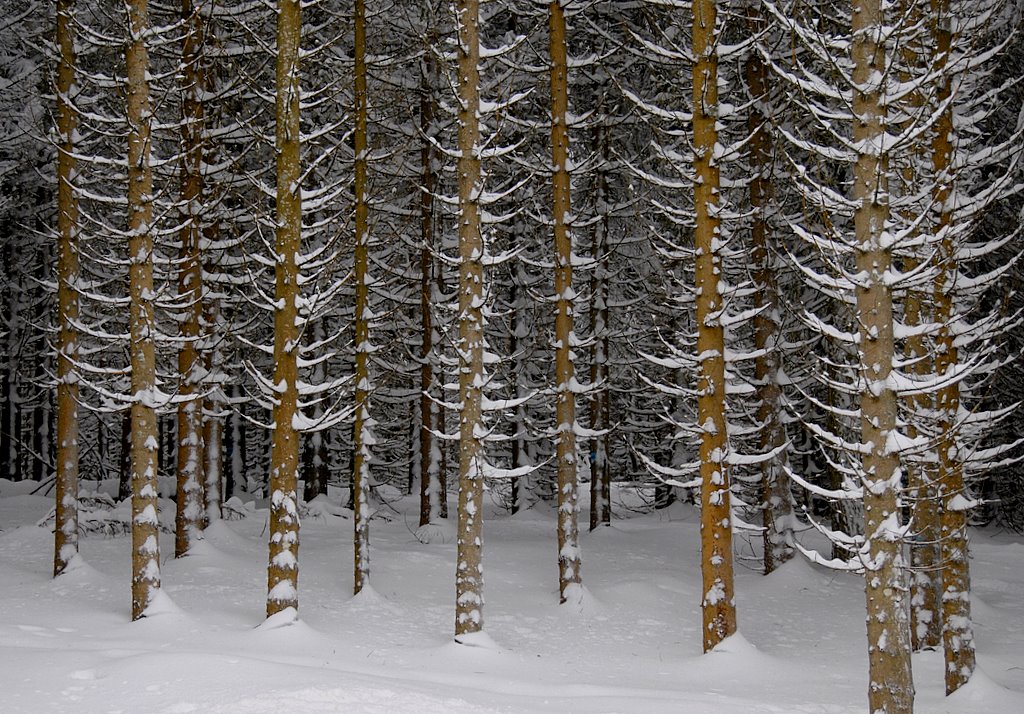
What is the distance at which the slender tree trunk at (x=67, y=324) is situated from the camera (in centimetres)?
1349

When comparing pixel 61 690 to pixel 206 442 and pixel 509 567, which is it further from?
pixel 206 442

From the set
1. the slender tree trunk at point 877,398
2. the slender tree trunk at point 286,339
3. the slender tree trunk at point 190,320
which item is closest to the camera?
the slender tree trunk at point 877,398

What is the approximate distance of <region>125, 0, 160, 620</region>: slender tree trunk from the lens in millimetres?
11172

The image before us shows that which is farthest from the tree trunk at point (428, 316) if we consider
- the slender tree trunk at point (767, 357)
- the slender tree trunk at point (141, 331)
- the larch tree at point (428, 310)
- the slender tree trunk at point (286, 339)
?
the slender tree trunk at point (141, 331)

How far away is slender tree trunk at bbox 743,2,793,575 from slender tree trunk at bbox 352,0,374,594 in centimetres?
745

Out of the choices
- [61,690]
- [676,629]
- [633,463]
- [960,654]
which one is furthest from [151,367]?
[633,463]

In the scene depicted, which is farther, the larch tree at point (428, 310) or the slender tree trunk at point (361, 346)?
the larch tree at point (428, 310)

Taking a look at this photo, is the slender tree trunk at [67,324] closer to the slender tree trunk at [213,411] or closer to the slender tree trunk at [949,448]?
the slender tree trunk at [213,411]

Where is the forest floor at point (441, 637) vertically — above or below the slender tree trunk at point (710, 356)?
below

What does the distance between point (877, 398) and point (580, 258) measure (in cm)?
748

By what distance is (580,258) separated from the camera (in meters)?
14.2

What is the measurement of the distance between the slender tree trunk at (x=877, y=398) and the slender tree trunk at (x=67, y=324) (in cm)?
1201

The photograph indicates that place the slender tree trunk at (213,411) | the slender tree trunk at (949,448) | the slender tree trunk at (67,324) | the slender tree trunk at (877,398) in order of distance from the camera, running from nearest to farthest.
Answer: the slender tree trunk at (877,398) → the slender tree trunk at (949,448) → the slender tree trunk at (67,324) → the slender tree trunk at (213,411)

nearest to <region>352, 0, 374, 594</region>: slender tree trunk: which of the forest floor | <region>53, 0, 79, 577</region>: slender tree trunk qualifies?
the forest floor
